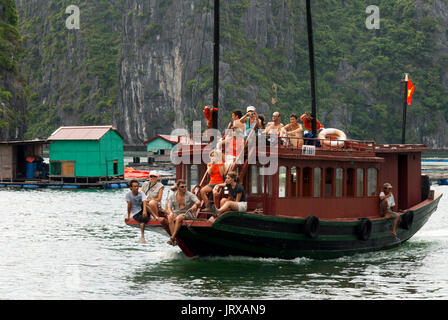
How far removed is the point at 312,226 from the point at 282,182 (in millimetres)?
1382

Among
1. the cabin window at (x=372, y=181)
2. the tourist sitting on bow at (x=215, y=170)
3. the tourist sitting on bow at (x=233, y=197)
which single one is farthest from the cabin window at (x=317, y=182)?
the tourist sitting on bow at (x=215, y=170)

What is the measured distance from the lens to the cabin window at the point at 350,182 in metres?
19.8

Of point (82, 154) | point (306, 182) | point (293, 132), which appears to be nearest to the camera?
point (306, 182)

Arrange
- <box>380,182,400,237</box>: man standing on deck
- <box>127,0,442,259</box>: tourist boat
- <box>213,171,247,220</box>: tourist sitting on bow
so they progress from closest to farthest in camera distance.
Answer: <box>213,171,247,220</box>: tourist sitting on bow → <box>127,0,442,259</box>: tourist boat → <box>380,182,400,237</box>: man standing on deck

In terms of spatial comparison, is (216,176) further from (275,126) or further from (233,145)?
(275,126)

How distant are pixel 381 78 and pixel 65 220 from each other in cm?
15773

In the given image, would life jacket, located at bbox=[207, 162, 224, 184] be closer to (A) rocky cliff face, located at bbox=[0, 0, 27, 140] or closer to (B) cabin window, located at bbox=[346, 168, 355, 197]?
(B) cabin window, located at bbox=[346, 168, 355, 197]

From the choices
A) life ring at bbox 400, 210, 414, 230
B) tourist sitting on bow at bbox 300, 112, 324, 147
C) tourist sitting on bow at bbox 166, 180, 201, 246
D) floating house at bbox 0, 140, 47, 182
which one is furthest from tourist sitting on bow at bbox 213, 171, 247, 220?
floating house at bbox 0, 140, 47, 182

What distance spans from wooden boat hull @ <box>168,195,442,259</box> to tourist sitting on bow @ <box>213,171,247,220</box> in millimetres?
177

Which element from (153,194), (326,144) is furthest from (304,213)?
(153,194)

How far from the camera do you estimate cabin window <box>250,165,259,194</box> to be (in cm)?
1805

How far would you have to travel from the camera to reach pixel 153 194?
1739 cm

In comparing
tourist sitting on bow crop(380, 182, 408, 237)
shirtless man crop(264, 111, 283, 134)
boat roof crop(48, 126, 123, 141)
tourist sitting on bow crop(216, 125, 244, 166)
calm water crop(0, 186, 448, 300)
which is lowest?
calm water crop(0, 186, 448, 300)
